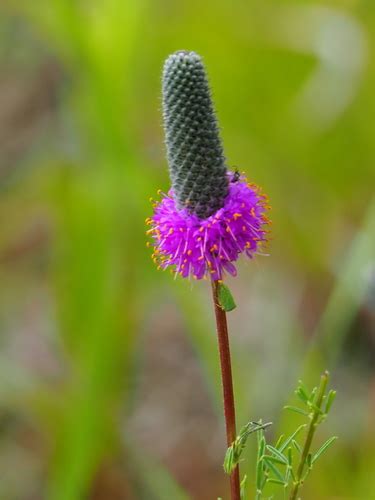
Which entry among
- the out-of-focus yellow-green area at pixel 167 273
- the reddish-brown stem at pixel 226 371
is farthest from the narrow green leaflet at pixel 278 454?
the out-of-focus yellow-green area at pixel 167 273

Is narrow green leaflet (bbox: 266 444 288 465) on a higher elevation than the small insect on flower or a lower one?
lower

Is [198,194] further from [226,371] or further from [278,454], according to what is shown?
[278,454]

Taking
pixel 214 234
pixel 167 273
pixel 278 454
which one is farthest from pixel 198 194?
pixel 167 273

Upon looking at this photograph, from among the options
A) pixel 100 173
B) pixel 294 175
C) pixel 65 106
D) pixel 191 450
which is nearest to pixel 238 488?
pixel 191 450

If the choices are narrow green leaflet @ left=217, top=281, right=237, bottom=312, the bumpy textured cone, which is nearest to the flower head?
the bumpy textured cone

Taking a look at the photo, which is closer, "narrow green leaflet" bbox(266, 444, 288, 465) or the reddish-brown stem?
the reddish-brown stem

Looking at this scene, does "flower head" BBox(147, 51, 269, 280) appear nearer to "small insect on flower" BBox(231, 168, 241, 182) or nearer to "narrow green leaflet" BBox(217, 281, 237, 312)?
"small insect on flower" BBox(231, 168, 241, 182)

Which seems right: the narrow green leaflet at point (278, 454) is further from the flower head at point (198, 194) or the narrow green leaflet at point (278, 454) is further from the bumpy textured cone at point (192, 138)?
the bumpy textured cone at point (192, 138)

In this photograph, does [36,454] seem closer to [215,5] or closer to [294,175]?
[294,175]
